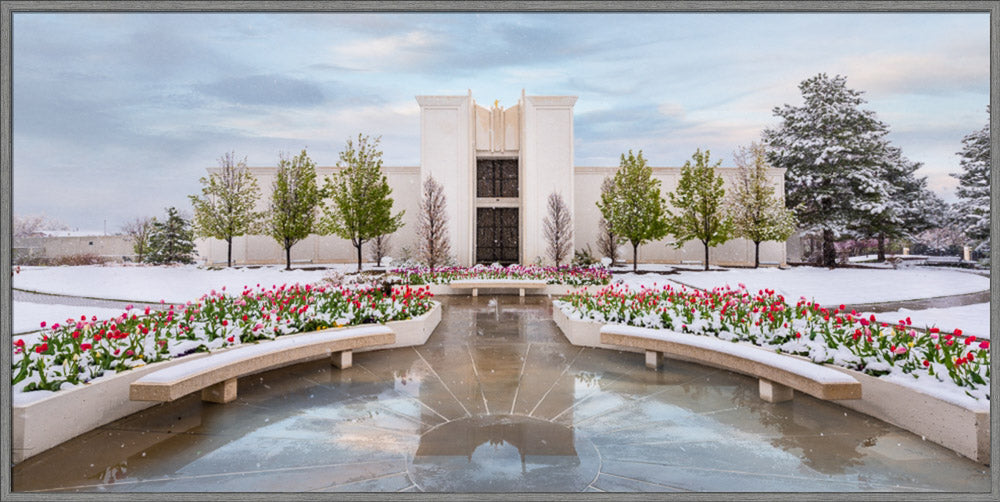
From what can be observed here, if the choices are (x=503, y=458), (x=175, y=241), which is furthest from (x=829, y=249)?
(x=175, y=241)

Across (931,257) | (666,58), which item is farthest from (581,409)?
(931,257)

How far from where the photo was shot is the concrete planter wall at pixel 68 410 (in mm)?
2853

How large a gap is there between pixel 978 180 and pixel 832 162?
24908 mm

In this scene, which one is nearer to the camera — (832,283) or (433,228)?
(832,283)

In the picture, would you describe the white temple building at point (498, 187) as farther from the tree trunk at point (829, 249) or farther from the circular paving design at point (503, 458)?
the circular paving design at point (503, 458)

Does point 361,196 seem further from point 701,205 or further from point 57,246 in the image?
point 57,246

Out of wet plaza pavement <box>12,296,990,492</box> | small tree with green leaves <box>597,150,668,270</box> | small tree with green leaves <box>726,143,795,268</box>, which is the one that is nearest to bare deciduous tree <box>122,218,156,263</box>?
wet plaza pavement <box>12,296,990,492</box>

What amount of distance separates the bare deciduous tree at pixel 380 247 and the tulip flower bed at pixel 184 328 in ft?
48.8

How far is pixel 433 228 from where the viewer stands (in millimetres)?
17766

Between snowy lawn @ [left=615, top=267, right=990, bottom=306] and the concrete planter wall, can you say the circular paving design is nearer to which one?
the concrete planter wall

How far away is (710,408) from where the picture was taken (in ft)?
13.4

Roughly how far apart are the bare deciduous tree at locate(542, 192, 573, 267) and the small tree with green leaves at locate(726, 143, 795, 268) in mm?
8060

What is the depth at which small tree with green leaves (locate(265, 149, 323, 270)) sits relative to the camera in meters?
19.8

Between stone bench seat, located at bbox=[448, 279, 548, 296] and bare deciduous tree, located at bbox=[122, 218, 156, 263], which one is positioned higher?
bare deciduous tree, located at bbox=[122, 218, 156, 263]
